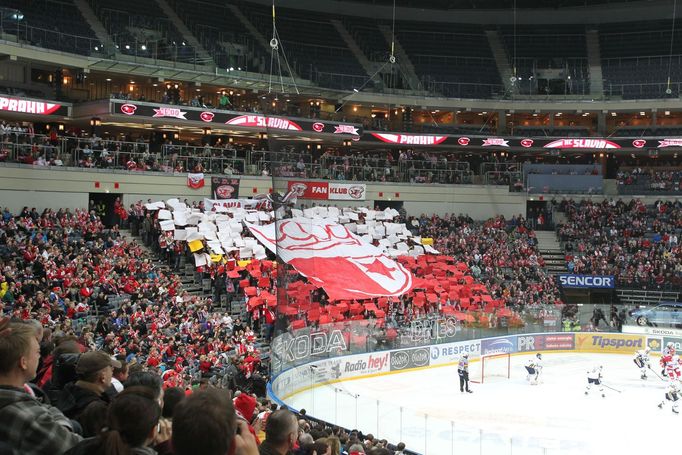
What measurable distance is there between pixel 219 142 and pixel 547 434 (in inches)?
1103

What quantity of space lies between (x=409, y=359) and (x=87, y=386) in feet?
66.8

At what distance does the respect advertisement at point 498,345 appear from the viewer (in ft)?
88.2

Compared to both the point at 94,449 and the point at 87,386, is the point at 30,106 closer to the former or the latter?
the point at 87,386

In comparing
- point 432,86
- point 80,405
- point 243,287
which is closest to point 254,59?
point 432,86

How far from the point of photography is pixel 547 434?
17641 mm

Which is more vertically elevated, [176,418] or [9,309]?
[176,418]

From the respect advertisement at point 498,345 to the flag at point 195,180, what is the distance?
614 inches

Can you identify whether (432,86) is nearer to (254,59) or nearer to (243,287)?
(254,59)

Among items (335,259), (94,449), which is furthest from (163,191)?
(94,449)

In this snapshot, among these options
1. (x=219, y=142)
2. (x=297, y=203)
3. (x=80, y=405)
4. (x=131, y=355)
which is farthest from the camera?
(x=219, y=142)

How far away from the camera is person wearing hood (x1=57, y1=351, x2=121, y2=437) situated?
4.59 metres

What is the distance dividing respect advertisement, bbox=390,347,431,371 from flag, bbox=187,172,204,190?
49.7 ft

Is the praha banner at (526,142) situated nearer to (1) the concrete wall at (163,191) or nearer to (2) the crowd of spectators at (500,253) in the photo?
(1) the concrete wall at (163,191)

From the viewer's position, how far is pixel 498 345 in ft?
89.7
